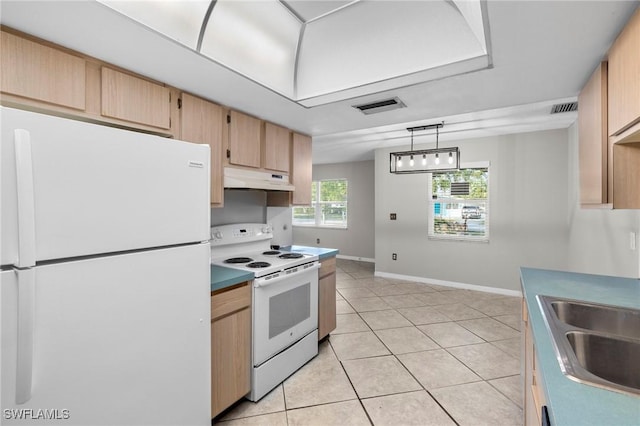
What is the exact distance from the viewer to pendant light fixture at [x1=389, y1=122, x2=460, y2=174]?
11.9ft

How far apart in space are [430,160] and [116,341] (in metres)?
3.59

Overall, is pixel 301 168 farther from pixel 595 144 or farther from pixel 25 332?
pixel 25 332

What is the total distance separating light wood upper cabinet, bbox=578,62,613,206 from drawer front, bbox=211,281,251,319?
2.15 metres

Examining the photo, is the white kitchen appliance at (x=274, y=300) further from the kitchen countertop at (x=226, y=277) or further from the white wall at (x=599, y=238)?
the white wall at (x=599, y=238)

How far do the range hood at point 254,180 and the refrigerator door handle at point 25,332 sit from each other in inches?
58.3

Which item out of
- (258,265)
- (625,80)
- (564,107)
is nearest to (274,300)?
(258,265)

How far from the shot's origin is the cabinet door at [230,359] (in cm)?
183

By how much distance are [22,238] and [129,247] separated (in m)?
0.36

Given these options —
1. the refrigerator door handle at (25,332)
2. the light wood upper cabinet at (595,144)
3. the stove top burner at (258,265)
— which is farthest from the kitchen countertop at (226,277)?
the light wood upper cabinet at (595,144)

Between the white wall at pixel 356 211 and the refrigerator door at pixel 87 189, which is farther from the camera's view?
the white wall at pixel 356 211

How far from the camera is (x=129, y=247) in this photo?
1.26 metres

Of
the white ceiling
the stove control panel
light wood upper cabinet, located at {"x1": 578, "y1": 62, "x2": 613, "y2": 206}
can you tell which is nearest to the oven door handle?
the stove control panel

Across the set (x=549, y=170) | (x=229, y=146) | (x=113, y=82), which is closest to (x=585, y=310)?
(x=229, y=146)

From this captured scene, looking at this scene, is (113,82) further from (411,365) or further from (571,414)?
(411,365)
